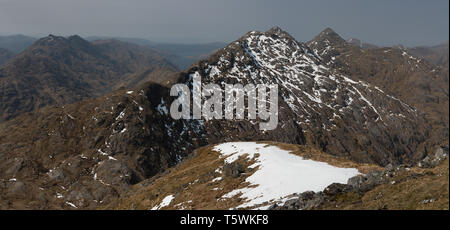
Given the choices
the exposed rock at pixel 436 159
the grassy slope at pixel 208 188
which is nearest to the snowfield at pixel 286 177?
the grassy slope at pixel 208 188

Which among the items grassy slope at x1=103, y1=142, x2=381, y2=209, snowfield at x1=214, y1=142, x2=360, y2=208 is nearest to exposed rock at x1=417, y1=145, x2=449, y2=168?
snowfield at x1=214, y1=142, x2=360, y2=208

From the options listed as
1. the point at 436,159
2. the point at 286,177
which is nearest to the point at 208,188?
the point at 286,177

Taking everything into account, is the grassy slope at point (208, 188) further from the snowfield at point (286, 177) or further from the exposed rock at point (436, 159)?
the exposed rock at point (436, 159)

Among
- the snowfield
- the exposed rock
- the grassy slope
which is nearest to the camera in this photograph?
the exposed rock

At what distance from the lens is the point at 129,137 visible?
19362cm

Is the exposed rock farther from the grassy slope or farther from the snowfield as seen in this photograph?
the grassy slope

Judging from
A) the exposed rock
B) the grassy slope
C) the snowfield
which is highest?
the exposed rock

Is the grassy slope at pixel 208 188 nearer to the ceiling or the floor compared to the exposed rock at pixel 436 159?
nearer to the floor

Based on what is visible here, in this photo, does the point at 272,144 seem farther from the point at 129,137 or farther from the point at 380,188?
Answer: the point at 129,137

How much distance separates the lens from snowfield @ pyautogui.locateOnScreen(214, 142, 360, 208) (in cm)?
3481

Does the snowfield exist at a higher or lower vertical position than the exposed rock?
lower

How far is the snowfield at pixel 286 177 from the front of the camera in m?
34.8
